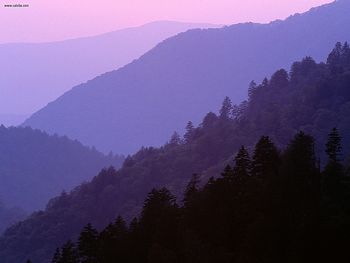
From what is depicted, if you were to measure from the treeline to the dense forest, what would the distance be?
229 feet

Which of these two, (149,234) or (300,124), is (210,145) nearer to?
(300,124)

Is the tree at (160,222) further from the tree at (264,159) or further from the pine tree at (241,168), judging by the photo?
the tree at (264,159)

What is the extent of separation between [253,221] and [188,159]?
92807mm

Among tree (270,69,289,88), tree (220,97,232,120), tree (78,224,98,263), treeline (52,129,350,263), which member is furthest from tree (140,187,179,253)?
tree (270,69,289,88)

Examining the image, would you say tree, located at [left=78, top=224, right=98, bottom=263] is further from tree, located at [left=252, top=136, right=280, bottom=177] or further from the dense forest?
the dense forest

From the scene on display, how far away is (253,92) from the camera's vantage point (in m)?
148

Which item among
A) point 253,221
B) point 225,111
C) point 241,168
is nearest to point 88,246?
point 241,168

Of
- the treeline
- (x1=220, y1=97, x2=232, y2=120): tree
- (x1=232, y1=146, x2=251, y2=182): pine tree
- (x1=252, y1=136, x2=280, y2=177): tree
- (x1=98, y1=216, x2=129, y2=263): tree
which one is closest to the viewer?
the treeline

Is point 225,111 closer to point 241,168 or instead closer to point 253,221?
point 241,168

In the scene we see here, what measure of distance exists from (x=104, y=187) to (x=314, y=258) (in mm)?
108802

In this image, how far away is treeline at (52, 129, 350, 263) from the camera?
3331cm

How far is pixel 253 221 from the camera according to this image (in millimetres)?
37969

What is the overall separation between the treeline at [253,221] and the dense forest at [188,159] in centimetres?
6971

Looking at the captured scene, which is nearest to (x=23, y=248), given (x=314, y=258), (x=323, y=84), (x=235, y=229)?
(x=323, y=84)
